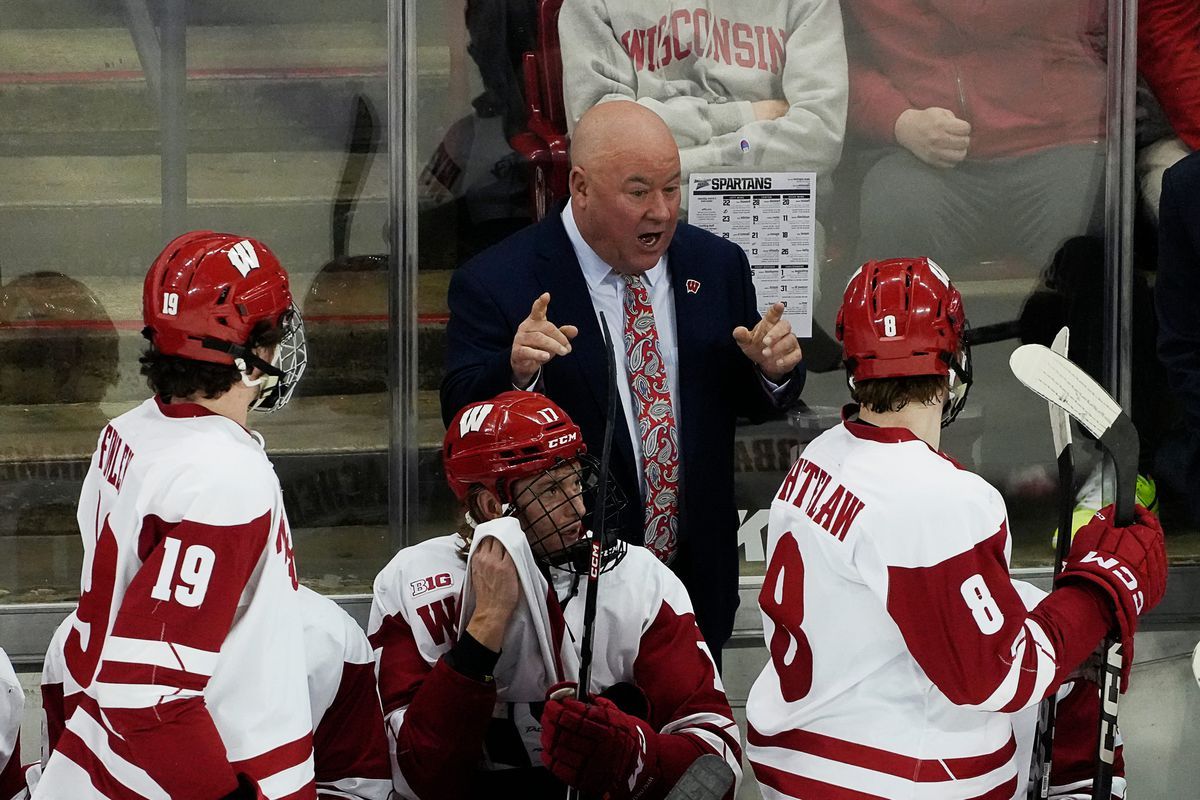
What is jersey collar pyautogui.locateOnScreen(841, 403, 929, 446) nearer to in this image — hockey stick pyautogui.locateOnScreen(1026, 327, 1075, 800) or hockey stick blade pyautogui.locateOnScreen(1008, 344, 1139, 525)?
hockey stick blade pyautogui.locateOnScreen(1008, 344, 1139, 525)

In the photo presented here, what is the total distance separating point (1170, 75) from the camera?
3381mm

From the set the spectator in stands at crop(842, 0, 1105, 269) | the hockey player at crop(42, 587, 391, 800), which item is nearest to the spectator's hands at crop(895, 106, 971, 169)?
the spectator in stands at crop(842, 0, 1105, 269)

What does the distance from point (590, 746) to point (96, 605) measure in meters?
0.65

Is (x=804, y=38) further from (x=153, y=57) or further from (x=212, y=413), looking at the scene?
(x=212, y=413)

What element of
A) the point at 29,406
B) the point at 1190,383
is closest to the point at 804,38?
the point at 1190,383

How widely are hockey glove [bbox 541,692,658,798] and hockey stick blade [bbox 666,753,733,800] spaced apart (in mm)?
149

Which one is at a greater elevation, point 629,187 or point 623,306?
point 629,187

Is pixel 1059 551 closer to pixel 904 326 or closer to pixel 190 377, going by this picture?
pixel 904 326

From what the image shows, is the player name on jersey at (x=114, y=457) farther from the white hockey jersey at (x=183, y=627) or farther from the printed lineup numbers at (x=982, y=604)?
the printed lineup numbers at (x=982, y=604)

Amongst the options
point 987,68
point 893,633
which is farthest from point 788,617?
point 987,68

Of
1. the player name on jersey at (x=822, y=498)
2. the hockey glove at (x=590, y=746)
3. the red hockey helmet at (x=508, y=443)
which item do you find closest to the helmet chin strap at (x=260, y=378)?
the red hockey helmet at (x=508, y=443)

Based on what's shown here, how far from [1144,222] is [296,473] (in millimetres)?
2069

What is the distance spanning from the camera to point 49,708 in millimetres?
1898

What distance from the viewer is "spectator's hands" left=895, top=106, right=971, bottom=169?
342 cm
